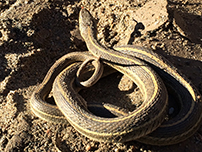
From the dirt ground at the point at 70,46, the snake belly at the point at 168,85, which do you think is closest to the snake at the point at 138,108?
the snake belly at the point at 168,85

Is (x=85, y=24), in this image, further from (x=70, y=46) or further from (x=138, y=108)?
(x=138, y=108)

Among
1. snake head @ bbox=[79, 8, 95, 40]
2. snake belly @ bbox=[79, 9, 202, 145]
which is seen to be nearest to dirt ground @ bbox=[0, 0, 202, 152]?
snake belly @ bbox=[79, 9, 202, 145]

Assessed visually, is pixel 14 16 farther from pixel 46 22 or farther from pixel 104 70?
pixel 104 70

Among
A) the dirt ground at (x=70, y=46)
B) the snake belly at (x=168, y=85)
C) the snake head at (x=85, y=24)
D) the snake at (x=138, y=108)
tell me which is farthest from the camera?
the snake head at (x=85, y=24)

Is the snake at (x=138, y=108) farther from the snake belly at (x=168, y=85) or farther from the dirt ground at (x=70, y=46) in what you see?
the dirt ground at (x=70, y=46)

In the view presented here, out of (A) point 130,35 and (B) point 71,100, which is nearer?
(B) point 71,100

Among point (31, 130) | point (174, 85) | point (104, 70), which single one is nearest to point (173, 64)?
point (174, 85)

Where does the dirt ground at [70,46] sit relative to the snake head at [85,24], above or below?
below
